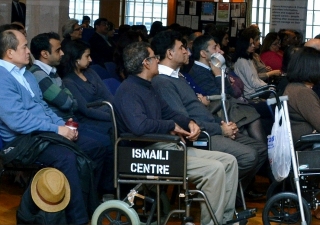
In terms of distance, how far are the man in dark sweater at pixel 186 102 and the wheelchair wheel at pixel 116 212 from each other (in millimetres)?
1066

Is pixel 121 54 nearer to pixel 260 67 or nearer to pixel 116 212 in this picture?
pixel 116 212

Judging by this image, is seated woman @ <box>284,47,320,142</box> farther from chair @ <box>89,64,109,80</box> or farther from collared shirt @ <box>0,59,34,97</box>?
chair @ <box>89,64,109,80</box>

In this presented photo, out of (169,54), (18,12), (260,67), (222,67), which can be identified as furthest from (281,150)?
(18,12)

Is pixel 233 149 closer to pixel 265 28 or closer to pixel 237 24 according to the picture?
pixel 237 24

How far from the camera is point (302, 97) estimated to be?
5723 millimetres

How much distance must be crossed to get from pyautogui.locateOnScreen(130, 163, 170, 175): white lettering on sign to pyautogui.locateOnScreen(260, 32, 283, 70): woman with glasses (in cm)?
533

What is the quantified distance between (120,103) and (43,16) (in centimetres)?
395

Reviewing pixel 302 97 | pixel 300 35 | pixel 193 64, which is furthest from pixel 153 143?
pixel 300 35

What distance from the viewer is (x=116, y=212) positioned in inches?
200

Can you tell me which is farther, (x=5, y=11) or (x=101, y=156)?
(x=5, y=11)

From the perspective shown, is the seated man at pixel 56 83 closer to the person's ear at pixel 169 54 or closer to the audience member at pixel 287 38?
the person's ear at pixel 169 54

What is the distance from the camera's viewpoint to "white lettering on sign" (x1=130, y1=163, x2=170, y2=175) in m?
4.96

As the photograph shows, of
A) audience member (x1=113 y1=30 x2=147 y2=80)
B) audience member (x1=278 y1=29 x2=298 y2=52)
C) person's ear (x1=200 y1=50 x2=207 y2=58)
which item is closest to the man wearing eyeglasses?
audience member (x1=113 y1=30 x2=147 y2=80)

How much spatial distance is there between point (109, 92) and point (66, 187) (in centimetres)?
156
